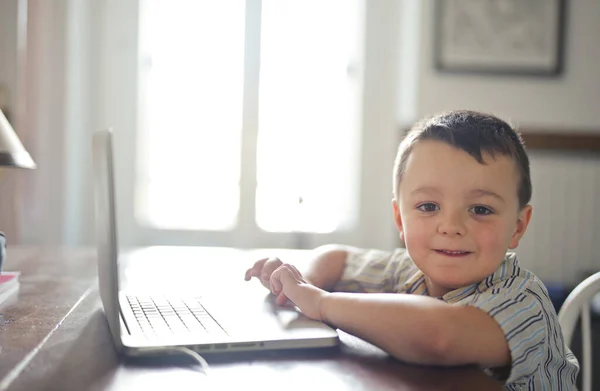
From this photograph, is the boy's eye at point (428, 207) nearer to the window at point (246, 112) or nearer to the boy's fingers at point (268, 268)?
the boy's fingers at point (268, 268)

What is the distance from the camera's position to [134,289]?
0.90m

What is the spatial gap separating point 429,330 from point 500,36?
93.8 inches

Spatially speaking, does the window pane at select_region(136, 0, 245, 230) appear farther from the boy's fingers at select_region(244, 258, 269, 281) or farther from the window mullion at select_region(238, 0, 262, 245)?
the boy's fingers at select_region(244, 258, 269, 281)

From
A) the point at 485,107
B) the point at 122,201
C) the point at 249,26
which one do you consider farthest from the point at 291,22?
the point at 122,201

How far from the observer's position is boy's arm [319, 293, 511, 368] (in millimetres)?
578

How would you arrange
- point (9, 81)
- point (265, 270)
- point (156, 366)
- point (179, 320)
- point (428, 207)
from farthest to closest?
point (9, 81)
point (265, 270)
point (428, 207)
point (179, 320)
point (156, 366)

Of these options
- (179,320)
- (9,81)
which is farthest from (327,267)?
(9,81)

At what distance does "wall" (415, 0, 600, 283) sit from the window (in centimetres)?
41

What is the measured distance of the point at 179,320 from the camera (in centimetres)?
68

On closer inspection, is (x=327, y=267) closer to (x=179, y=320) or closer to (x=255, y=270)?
(x=255, y=270)

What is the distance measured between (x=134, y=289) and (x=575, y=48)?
2.52 meters

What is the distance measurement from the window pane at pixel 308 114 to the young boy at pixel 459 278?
189cm

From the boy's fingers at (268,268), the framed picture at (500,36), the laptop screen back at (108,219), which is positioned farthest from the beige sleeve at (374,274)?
the framed picture at (500,36)

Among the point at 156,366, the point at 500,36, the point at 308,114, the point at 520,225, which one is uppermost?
the point at 500,36
